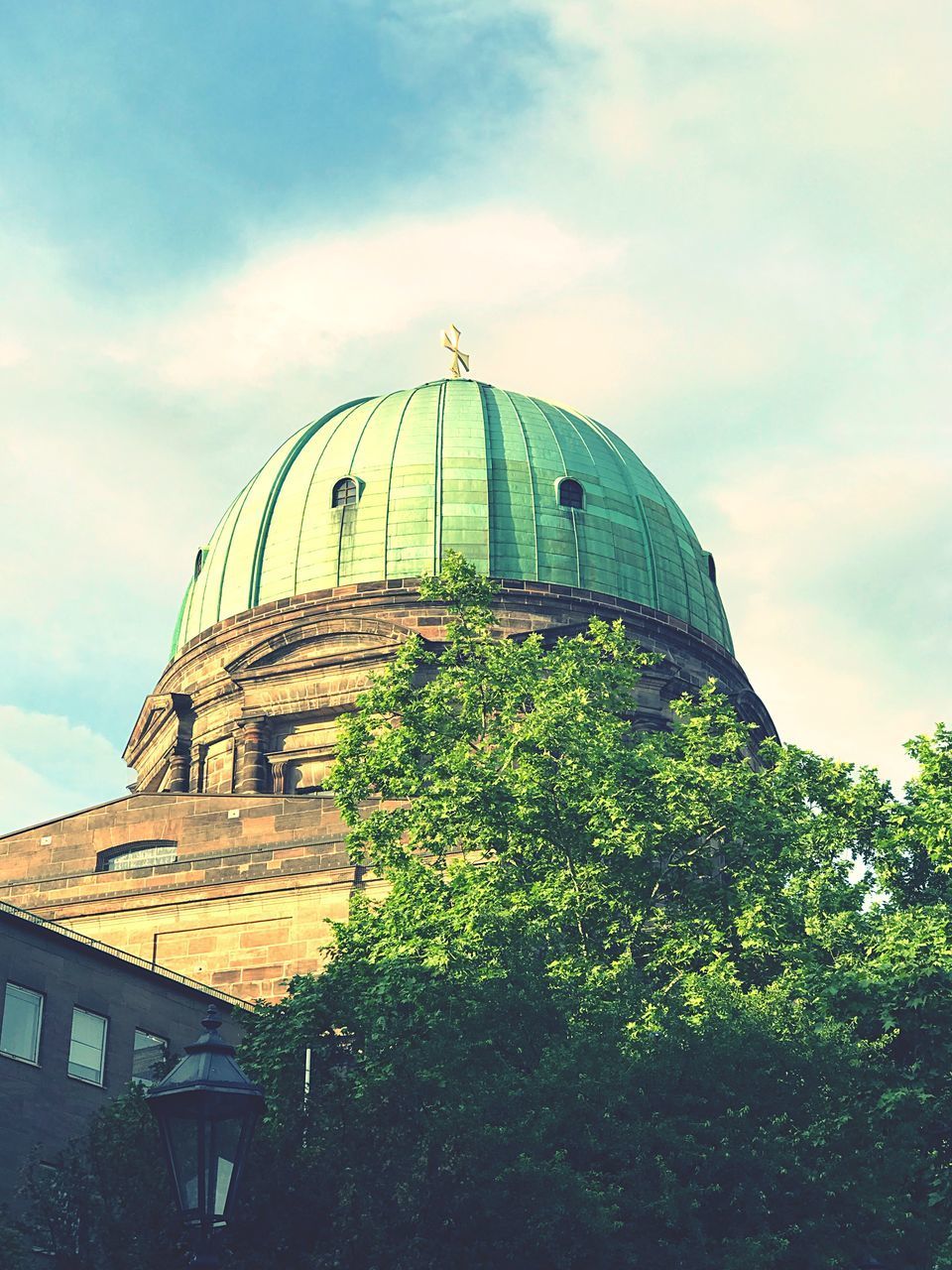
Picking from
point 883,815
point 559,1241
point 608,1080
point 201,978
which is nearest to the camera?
point 559,1241

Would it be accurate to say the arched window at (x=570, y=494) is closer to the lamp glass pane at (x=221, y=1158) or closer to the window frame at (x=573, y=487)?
the window frame at (x=573, y=487)

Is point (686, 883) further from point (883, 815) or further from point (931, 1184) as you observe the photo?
point (931, 1184)

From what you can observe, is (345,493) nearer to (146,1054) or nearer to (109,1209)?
(146,1054)

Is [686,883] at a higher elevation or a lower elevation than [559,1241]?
higher

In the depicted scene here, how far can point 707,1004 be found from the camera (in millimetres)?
25391

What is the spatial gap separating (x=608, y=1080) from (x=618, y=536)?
106 ft

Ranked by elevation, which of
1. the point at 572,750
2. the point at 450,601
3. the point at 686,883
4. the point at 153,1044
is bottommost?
the point at 153,1044

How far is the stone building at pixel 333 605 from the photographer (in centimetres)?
4419

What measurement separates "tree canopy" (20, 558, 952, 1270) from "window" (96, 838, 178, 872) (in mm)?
11456

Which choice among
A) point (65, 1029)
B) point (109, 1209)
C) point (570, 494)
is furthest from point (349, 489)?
point (109, 1209)

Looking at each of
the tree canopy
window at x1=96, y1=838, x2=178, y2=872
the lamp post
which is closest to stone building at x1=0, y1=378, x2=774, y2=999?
window at x1=96, y1=838, x2=178, y2=872

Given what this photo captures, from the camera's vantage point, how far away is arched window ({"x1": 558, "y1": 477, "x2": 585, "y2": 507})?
53.9 m

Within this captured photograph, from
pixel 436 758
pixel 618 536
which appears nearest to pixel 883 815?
pixel 436 758

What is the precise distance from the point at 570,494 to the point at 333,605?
8.22m
